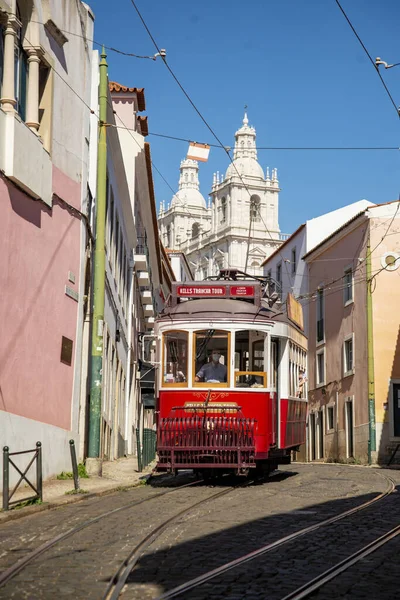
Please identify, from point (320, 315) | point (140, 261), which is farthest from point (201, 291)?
point (320, 315)

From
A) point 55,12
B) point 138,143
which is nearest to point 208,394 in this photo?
point 55,12

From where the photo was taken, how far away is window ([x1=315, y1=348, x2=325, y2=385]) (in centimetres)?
4234

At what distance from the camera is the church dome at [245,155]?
121 m

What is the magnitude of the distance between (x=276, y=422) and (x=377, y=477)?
392 cm

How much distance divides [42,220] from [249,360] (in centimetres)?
427

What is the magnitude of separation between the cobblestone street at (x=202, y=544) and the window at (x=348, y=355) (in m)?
23.6

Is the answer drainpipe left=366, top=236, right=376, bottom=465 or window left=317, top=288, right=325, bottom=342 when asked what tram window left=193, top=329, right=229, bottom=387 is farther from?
window left=317, top=288, right=325, bottom=342

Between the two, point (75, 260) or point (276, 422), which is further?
point (75, 260)

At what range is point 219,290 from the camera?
17.7 metres

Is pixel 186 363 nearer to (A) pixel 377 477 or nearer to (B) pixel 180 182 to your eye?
(A) pixel 377 477

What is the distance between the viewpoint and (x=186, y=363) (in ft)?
55.1

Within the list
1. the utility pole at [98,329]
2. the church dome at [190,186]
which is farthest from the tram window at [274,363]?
the church dome at [190,186]

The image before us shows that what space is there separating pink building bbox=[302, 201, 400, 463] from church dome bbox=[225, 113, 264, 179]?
77.6m

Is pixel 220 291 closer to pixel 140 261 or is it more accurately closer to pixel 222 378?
pixel 222 378
